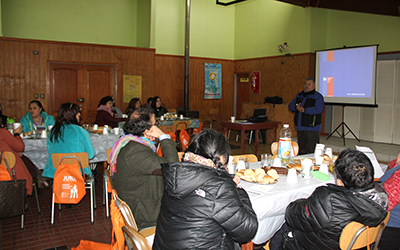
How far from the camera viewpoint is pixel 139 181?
2.46m

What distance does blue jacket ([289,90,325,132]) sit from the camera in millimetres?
5473

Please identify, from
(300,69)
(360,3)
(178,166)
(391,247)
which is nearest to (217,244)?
(178,166)

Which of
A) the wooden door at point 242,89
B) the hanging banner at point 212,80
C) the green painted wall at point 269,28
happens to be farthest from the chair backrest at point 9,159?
the wooden door at point 242,89

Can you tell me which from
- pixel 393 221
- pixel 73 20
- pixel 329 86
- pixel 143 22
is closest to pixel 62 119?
pixel 393 221

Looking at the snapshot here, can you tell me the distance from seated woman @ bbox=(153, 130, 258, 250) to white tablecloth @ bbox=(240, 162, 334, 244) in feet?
2.09

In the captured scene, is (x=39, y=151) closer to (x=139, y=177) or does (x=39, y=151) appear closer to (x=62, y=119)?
(x=62, y=119)

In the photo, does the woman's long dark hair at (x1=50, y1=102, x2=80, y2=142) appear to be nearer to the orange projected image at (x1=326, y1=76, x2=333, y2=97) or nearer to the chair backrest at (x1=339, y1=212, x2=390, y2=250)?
the chair backrest at (x1=339, y1=212, x2=390, y2=250)

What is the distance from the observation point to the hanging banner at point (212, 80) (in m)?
12.3

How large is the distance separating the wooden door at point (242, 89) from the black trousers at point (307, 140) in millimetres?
6604

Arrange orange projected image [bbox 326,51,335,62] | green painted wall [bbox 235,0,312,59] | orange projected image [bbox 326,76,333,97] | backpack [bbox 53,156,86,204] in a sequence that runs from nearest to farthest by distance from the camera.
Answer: backpack [bbox 53,156,86,204], orange projected image [bbox 326,51,335,62], orange projected image [bbox 326,76,333,97], green painted wall [bbox 235,0,312,59]

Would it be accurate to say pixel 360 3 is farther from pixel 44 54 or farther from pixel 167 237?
pixel 44 54

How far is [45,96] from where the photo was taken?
9.09 m

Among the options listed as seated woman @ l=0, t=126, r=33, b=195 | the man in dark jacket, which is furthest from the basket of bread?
seated woman @ l=0, t=126, r=33, b=195

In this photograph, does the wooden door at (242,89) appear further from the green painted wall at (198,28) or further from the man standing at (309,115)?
the man standing at (309,115)
